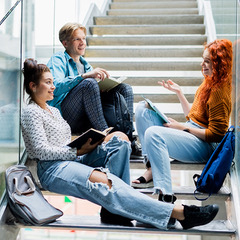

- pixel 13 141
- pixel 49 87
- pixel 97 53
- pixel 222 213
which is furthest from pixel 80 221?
pixel 97 53

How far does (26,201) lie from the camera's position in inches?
89.0

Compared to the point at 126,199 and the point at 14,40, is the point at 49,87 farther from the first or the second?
→ the point at 126,199

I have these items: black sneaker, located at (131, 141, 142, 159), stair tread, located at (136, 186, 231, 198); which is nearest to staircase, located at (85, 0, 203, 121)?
black sneaker, located at (131, 141, 142, 159)

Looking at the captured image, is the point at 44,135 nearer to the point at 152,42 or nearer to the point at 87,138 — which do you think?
the point at 87,138

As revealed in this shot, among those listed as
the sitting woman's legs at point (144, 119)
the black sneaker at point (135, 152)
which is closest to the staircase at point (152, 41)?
the black sneaker at point (135, 152)

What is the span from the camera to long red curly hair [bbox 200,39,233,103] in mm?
2744

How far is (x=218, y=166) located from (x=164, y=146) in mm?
329

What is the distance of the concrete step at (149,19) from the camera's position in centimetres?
553

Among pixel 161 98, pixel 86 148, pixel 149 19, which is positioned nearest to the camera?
pixel 86 148

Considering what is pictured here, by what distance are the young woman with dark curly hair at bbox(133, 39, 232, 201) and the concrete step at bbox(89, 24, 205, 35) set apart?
8.15 ft

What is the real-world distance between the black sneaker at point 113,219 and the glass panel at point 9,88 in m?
0.58

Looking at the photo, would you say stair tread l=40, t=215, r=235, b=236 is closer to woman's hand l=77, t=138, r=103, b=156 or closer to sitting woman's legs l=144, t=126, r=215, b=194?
sitting woman's legs l=144, t=126, r=215, b=194

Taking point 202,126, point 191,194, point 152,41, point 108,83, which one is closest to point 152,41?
point 152,41

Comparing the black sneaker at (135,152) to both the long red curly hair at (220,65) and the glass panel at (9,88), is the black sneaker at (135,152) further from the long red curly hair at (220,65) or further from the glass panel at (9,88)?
the glass panel at (9,88)
